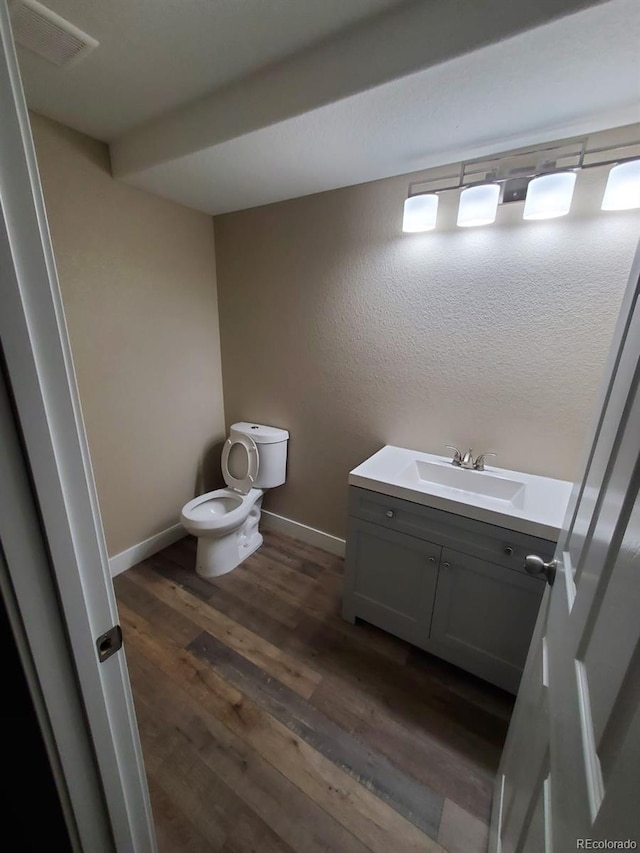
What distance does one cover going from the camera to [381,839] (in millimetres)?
1003

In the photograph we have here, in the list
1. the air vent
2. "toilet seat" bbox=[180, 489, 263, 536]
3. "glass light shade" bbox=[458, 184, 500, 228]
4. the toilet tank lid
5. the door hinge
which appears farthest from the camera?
the toilet tank lid

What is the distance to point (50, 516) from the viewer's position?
45 cm

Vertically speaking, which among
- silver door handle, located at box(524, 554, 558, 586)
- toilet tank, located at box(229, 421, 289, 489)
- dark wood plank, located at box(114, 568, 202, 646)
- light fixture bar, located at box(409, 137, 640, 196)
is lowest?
dark wood plank, located at box(114, 568, 202, 646)

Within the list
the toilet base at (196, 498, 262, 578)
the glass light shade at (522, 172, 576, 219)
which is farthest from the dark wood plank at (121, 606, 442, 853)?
the glass light shade at (522, 172, 576, 219)

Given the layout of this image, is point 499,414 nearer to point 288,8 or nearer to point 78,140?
point 288,8

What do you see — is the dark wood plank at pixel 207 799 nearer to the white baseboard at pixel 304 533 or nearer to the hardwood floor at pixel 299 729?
the hardwood floor at pixel 299 729

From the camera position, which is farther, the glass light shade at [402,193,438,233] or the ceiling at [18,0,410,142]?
the glass light shade at [402,193,438,233]

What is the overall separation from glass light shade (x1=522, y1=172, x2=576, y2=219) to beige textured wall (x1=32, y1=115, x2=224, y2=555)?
1.85 metres

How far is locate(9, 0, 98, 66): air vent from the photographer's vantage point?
950mm

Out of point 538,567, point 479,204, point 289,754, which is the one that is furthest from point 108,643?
point 479,204

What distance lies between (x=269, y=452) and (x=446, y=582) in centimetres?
128

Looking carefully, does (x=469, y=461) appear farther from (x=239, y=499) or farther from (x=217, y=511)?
(x=217, y=511)

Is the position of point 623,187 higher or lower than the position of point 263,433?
higher

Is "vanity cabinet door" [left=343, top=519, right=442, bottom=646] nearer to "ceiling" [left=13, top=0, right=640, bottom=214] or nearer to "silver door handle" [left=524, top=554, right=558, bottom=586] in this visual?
"silver door handle" [left=524, top=554, right=558, bottom=586]
